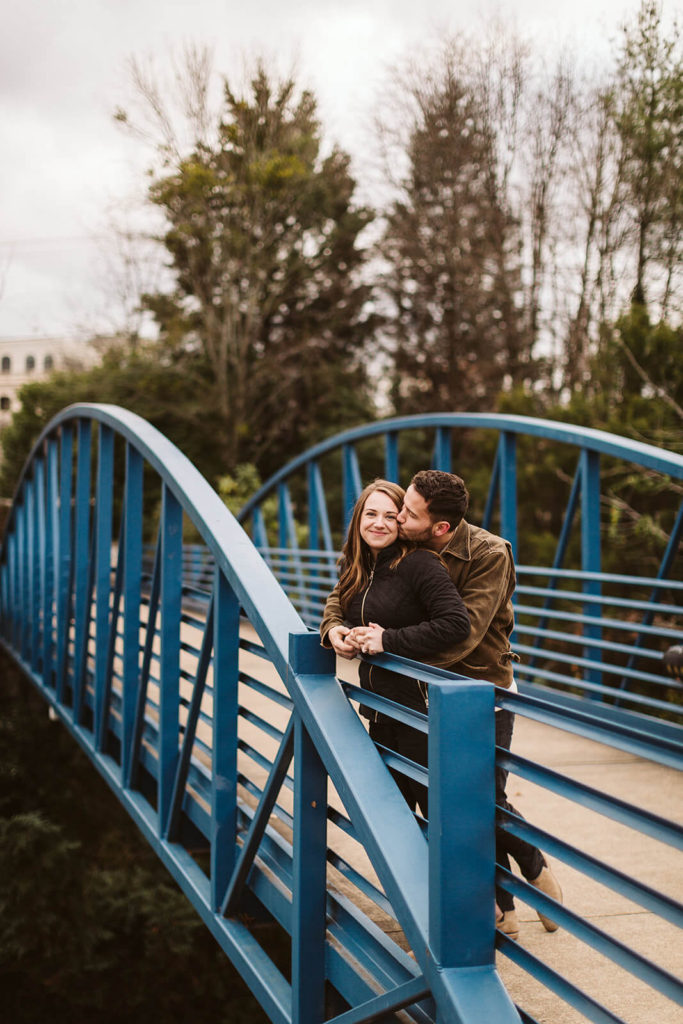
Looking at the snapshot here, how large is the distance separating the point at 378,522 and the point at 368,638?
397 millimetres

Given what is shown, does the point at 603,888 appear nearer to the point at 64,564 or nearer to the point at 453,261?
the point at 64,564

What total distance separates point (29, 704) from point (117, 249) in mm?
13144

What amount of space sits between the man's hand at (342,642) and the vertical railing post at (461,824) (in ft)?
1.87

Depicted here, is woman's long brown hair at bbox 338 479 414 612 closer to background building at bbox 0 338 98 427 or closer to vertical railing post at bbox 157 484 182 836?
vertical railing post at bbox 157 484 182 836

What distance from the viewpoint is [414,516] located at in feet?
8.33

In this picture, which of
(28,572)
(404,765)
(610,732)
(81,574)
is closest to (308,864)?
(404,765)

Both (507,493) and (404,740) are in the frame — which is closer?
(404,740)

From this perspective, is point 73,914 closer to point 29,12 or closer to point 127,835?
point 127,835

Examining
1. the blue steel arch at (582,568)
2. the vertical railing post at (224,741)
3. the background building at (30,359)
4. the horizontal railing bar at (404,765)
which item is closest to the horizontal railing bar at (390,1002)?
the horizontal railing bar at (404,765)

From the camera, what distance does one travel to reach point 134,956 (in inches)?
472

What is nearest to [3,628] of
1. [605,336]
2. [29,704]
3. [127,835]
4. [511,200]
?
[29,704]

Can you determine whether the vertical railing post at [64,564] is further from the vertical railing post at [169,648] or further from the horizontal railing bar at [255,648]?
the horizontal railing bar at [255,648]

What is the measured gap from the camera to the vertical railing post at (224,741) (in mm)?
3205

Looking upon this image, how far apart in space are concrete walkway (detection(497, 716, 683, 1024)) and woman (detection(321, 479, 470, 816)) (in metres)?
0.60
